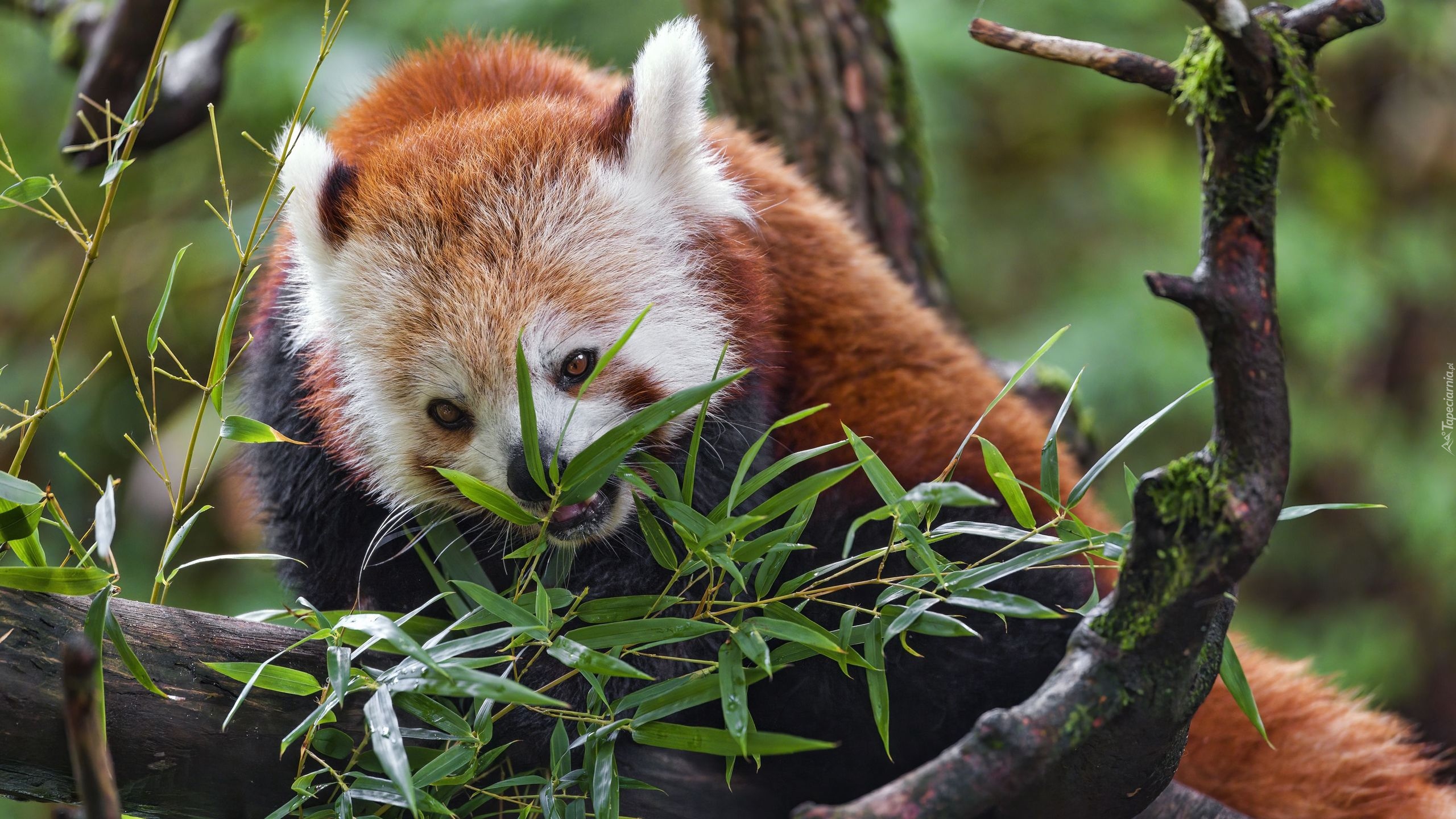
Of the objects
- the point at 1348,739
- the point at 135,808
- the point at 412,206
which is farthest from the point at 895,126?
the point at 135,808

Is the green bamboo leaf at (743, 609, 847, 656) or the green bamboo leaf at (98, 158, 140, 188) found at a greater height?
the green bamboo leaf at (98, 158, 140, 188)

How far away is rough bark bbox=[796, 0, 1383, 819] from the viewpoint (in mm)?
977

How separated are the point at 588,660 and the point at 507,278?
62cm

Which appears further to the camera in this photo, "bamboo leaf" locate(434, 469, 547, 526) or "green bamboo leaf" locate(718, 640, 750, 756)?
"bamboo leaf" locate(434, 469, 547, 526)

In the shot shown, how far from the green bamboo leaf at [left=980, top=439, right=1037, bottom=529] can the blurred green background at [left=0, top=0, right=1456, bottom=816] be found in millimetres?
2973

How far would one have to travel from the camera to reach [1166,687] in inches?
42.6

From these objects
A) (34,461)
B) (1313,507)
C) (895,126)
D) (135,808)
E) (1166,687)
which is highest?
(895,126)

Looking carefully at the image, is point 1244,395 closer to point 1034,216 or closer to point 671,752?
point 671,752

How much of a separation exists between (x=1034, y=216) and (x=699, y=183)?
3.84 meters

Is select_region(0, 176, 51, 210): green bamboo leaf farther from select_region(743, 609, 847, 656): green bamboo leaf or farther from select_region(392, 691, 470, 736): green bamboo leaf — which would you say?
select_region(743, 609, 847, 656): green bamboo leaf

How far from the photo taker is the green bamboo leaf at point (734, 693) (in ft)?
3.80

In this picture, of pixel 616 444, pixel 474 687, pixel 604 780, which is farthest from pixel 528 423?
pixel 604 780

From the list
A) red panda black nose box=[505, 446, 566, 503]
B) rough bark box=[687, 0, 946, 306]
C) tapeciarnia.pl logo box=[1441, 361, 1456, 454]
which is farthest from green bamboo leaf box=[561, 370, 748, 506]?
tapeciarnia.pl logo box=[1441, 361, 1456, 454]

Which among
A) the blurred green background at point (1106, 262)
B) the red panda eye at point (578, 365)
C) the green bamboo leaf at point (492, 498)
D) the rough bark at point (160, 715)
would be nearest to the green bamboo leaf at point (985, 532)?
the green bamboo leaf at point (492, 498)
